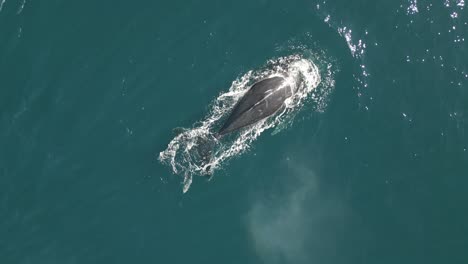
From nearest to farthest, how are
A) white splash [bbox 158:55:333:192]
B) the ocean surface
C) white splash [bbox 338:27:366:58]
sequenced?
the ocean surface
white splash [bbox 338:27:366:58]
white splash [bbox 158:55:333:192]

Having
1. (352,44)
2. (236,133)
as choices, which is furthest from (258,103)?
(352,44)

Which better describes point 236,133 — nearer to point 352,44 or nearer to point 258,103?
point 258,103

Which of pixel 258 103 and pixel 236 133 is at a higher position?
pixel 258 103

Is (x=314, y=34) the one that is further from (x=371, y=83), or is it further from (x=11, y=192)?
(x=11, y=192)

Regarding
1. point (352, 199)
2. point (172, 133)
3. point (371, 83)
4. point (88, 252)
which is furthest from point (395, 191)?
point (88, 252)

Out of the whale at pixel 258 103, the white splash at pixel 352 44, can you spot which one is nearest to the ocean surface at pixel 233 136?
the white splash at pixel 352 44

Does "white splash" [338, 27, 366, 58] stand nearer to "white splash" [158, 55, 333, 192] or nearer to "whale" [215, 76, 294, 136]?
"white splash" [158, 55, 333, 192]

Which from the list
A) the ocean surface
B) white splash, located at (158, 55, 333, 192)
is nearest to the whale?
white splash, located at (158, 55, 333, 192)
